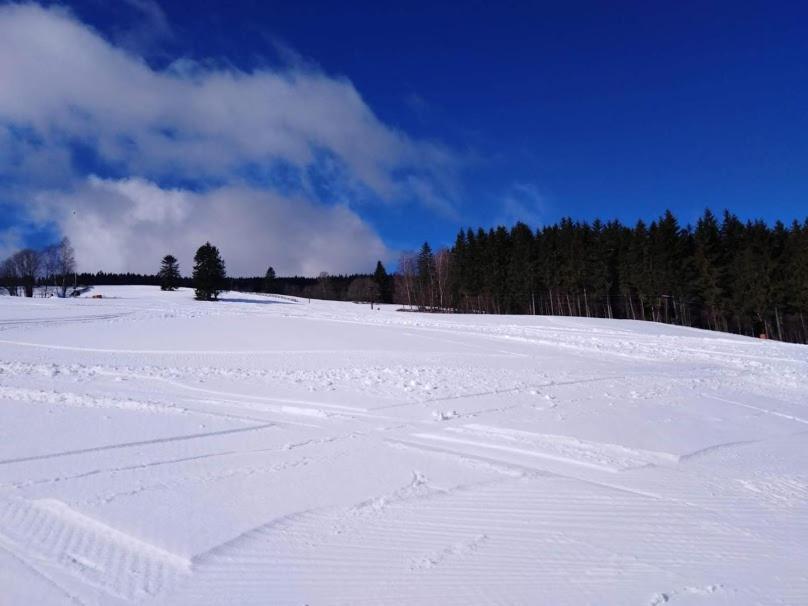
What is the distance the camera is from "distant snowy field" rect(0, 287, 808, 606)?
3.40 m

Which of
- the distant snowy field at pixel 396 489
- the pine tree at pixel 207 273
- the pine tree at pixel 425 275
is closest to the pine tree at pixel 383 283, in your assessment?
the pine tree at pixel 425 275

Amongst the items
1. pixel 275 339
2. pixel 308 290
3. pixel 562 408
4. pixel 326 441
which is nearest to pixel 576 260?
pixel 275 339

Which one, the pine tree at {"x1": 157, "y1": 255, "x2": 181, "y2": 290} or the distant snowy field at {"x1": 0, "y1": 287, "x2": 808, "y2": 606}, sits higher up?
the pine tree at {"x1": 157, "y1": 255, "x2": 181, "y2": 290}

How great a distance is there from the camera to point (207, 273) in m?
60.8

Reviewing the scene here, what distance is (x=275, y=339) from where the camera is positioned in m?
19.4

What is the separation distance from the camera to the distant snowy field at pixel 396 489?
340 cm

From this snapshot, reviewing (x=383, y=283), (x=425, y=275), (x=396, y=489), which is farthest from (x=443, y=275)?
(x=396, y=489)

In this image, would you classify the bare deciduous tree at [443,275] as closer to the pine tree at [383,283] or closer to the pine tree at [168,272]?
the pine tree at [383,283]

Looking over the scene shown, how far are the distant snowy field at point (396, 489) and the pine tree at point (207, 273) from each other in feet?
170

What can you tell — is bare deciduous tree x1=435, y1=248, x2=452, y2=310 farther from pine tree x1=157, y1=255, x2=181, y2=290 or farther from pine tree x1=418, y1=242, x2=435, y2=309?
pine tree x1=157, y1=255, x2=181, y2=290

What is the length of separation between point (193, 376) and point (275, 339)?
26.2 ft

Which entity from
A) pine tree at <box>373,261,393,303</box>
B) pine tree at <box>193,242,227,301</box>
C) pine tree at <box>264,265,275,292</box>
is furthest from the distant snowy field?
pine tree at <box>264,265,275,292</box>

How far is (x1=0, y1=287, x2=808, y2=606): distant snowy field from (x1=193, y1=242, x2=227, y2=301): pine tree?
51.7 metres

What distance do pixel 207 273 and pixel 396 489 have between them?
62.6 m
